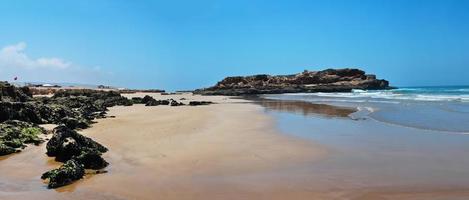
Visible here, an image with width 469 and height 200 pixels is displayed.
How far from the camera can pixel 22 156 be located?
9453mm

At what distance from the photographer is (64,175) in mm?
7102

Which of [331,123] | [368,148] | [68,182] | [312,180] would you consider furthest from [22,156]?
[331,123]

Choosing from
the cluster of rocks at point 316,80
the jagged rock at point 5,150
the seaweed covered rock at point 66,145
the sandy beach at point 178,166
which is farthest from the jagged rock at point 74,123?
the cluster of rocks at point 316,80

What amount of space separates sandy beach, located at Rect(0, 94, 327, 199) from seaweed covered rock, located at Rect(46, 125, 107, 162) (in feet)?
0.84

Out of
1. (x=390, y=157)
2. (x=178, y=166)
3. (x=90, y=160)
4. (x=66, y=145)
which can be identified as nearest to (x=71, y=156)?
(x=66, y=145)

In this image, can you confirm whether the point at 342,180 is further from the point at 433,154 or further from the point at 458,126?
the point at 458,126

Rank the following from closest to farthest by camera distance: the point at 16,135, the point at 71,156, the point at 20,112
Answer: the point at 71,156 → the point at 16,135 → the point at 20,112

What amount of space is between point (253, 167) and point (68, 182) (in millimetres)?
3237

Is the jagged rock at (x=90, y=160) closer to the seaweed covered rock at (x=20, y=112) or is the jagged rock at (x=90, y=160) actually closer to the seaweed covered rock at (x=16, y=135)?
the seaweed covered rock at (x=16, y=135)

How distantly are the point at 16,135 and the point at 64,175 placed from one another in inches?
181

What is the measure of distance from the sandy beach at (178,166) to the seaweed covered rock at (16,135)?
0.34 meters

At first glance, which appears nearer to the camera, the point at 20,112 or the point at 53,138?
the point at 53,138

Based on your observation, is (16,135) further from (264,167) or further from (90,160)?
(264,167)

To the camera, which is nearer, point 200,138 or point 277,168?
point 277,168
